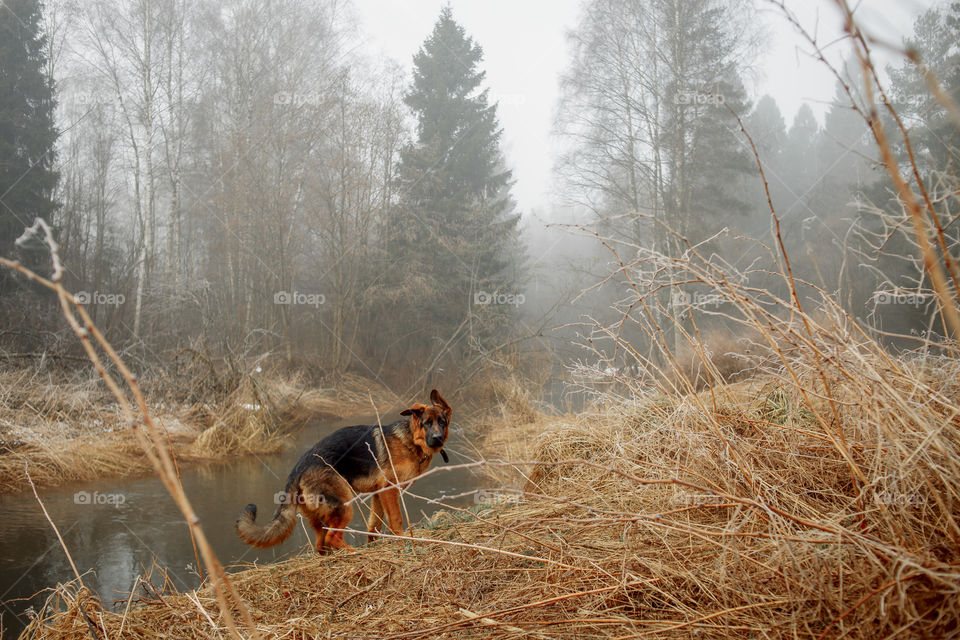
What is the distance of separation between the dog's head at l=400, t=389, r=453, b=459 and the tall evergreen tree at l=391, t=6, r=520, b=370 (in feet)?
31.3

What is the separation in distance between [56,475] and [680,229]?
13.2 metres

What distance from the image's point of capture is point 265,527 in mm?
3518

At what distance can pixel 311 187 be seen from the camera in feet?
46.9

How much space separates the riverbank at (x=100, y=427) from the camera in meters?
6.23

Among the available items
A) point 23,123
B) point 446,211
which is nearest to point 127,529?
point 23,123

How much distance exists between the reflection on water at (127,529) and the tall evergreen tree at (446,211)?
8.27 metres

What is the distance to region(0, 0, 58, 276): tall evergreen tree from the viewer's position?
36.8ft

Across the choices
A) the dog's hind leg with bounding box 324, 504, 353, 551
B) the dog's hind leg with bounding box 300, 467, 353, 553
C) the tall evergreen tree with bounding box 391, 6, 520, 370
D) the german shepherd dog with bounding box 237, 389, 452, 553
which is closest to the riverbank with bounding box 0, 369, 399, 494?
the german shepherd dog with bounding box 237, 389, 452, 553

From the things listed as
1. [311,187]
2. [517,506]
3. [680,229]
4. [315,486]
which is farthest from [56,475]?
[680,229]

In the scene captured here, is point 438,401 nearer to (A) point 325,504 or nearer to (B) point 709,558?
(A) point 325,504

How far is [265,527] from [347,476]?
782mm

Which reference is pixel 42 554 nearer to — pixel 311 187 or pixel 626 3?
pixel 311 187

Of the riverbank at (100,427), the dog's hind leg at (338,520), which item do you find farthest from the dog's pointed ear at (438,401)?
the dog's hind leg at (338,520)

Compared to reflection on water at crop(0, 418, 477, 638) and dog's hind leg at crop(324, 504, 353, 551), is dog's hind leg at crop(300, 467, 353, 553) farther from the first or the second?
reflection on water at crop(0, 418, 477, 638)
